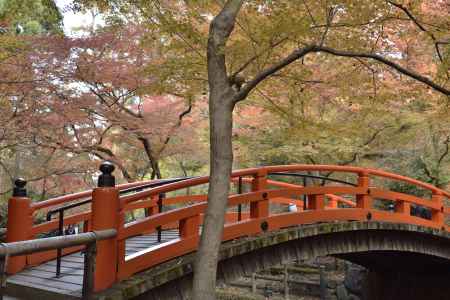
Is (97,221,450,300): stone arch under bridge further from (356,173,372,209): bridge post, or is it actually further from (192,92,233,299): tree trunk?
(192,92,233,299): tree trunk

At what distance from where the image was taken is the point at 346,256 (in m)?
11.6

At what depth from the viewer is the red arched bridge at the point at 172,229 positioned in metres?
4.72

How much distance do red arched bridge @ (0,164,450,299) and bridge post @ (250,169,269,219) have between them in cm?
1

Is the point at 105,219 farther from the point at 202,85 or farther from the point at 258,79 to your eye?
the point at 202,85

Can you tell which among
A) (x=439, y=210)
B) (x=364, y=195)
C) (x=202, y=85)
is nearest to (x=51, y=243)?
(x=202, y=85)

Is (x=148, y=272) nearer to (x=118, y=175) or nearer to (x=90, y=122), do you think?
(x=90, y=122)

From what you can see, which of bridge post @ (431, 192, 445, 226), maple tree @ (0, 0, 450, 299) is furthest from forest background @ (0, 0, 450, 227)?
bridge post @ (431, 192, 445, 226)

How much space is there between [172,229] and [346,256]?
200 inches

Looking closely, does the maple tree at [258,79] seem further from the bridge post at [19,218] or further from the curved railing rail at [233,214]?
the bridge post at [19,218]

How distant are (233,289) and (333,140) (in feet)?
23.1

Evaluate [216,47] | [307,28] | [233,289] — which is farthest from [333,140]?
[216,47]

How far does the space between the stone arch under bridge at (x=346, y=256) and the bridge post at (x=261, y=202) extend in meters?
0.32

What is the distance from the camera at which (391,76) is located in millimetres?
10789

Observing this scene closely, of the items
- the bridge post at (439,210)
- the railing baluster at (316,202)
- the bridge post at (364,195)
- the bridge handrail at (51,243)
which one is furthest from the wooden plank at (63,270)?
the bridge post at (439,210)
